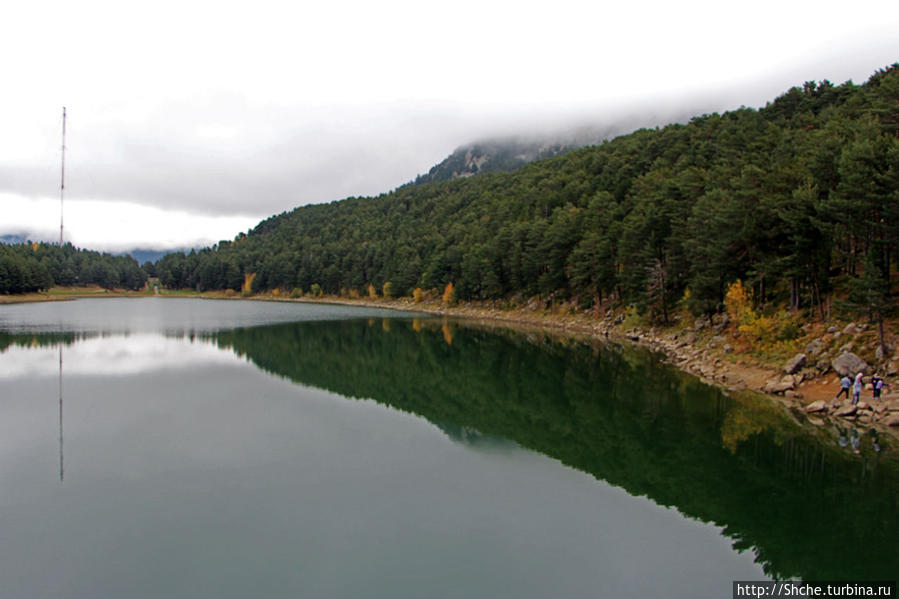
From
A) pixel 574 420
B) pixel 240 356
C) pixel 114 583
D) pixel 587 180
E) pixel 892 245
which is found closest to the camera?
pixel 114 583

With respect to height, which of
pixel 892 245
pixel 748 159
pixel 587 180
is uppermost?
pixel 587 180

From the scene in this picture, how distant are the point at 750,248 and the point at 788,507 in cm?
2762

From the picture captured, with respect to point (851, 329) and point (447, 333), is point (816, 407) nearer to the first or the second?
point (851, 329)

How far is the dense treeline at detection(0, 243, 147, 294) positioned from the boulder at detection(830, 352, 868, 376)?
5880 inches

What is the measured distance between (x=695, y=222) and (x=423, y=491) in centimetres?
3954

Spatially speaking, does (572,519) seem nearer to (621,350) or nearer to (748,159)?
(621,350)

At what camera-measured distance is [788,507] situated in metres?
15.8

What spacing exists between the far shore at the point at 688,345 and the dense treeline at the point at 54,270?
296 feet

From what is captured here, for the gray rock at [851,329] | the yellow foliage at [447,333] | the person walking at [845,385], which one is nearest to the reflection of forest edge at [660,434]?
the person walking at [845,385]

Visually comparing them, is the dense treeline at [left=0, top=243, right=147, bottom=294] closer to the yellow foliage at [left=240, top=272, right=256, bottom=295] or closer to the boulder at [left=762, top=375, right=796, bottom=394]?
the yellow foliage at [left=240, top=272, right=256, bottom=295]

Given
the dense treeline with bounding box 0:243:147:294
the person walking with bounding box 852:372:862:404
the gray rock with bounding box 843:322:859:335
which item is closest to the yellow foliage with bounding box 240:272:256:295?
the dense treeline with bounding box 0:243:147:294

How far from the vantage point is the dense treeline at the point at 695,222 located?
99.5 feet

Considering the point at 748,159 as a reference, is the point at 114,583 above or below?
below

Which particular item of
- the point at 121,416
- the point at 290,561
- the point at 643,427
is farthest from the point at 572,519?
the point at 121,416
